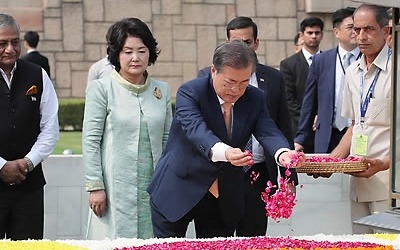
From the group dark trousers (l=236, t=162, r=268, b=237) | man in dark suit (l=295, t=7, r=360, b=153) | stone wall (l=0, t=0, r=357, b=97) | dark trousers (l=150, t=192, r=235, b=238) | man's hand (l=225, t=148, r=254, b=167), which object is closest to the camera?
man's hand (l=225, t=148, r=254, b=167)

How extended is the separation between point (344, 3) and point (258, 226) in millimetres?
11698

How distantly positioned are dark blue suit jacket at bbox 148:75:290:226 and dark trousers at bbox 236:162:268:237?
17.3 inches

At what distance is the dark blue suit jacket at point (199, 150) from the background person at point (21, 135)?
1051 mm

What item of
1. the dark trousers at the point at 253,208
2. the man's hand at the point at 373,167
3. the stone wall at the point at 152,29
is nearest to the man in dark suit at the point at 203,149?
the dark trousers at the point at 253,208

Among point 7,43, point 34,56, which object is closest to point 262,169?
point 7,43

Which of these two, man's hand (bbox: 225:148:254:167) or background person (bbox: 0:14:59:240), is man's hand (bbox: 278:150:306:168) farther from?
background person (bbox: 0:14:59:240)

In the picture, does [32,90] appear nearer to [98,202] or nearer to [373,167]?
[98,202]

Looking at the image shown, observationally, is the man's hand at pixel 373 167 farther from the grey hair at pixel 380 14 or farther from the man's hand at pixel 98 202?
the man's hand at pixel 98 202

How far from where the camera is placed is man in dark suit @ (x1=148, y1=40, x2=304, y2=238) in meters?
5.17

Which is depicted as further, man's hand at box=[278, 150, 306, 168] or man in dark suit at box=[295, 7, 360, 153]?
man in dark suit at box=[295, 7, 360, 153]

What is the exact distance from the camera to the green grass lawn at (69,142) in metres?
14.0

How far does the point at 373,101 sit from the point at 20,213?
2.12m

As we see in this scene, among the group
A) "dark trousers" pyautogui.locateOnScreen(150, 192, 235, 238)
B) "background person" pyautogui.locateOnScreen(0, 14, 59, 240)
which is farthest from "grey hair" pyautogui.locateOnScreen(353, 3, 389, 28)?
"background person" pyautogui.locateOnScreen(0, 14, 59, 240)

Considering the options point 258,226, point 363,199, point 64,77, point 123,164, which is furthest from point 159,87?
point 64,77
